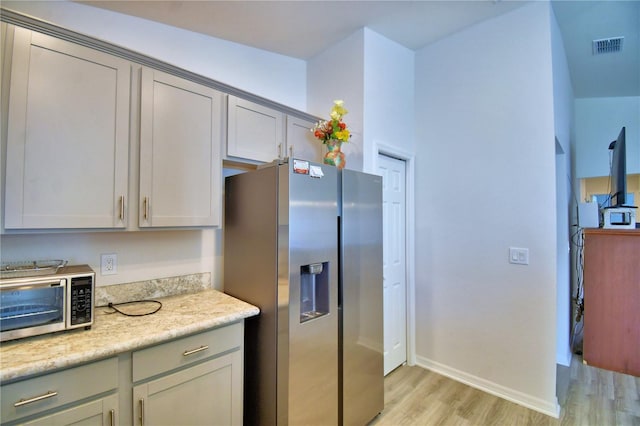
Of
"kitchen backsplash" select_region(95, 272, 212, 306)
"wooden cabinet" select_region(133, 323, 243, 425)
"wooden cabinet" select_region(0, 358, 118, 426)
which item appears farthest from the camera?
"kitchen backsplash" select_region(95, 272, 212, 306)

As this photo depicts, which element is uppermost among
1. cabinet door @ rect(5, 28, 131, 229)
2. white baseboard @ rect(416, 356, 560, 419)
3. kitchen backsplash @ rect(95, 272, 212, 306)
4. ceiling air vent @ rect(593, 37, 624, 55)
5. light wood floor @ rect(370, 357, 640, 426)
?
ceiling air vent @ rect(593, 37, 624, 55)

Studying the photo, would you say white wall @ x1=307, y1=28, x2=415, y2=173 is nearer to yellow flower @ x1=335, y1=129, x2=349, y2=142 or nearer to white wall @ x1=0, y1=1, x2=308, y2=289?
yellow flower @ x1=335, y1=129, x2=349, y2=142

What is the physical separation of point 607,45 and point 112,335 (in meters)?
4.54

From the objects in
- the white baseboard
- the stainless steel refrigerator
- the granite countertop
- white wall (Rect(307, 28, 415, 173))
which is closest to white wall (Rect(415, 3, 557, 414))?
the white baseboard

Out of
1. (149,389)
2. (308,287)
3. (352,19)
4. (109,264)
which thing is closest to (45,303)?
(109,264)

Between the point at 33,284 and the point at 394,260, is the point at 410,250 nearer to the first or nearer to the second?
the point at 394,260

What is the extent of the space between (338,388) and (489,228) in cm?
177

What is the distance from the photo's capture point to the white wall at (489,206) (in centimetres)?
216

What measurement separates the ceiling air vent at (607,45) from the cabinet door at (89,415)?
4.55 metres

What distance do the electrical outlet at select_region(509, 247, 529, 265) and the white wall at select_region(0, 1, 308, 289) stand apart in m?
2.32

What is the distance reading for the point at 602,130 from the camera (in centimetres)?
385

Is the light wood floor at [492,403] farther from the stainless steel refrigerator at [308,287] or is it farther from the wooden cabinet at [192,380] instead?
the wooden cabinet at [192,380]

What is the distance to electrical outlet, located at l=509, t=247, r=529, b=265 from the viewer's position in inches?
87.4

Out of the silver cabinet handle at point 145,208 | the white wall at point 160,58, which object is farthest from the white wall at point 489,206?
the silver cabinet handle at point 145,208
